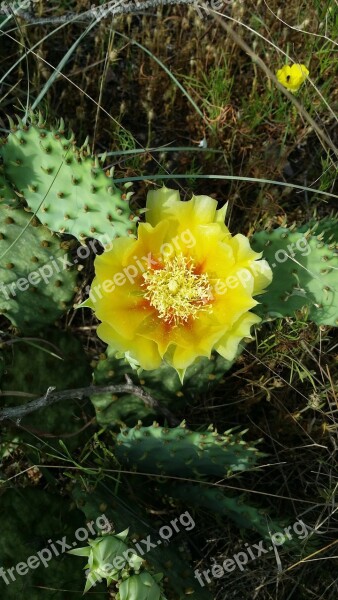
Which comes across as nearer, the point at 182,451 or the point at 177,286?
the point at 177,286

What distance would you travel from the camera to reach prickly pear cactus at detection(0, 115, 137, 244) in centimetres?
127

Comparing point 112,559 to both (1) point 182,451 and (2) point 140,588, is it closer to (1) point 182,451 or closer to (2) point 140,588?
(2) point 140,588

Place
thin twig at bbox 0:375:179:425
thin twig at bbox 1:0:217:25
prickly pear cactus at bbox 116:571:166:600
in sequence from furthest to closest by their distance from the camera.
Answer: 1. thin twig at bbox 1:0:217:25
2. thin twig at bbox 0:375:179:425
3. prickly pear cactus at bbox 116:571:166:600

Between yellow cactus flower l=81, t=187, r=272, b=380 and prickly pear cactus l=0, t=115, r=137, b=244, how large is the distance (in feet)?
0.24

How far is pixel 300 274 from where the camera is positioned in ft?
4.90

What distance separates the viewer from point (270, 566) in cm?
172

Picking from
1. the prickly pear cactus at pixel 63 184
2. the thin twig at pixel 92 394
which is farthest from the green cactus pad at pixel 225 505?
the prickly pear cactus at pixel 63 184

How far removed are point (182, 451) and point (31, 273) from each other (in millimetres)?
562

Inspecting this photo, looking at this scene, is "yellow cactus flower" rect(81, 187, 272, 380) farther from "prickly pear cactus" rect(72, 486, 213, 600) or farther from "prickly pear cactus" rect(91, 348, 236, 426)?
"prickly pear cactus" rect(72, 486, 213, 600)

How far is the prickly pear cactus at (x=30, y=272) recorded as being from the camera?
1.50 m

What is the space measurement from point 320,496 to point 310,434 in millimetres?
179

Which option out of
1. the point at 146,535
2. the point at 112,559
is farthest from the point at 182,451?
the point at 112,559

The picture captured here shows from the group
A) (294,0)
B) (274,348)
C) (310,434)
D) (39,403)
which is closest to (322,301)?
(274,348)

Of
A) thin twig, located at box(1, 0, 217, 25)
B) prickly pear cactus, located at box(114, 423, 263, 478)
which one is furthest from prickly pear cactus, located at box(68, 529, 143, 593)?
thin twig, located at box(1, 0, 217, 25)
